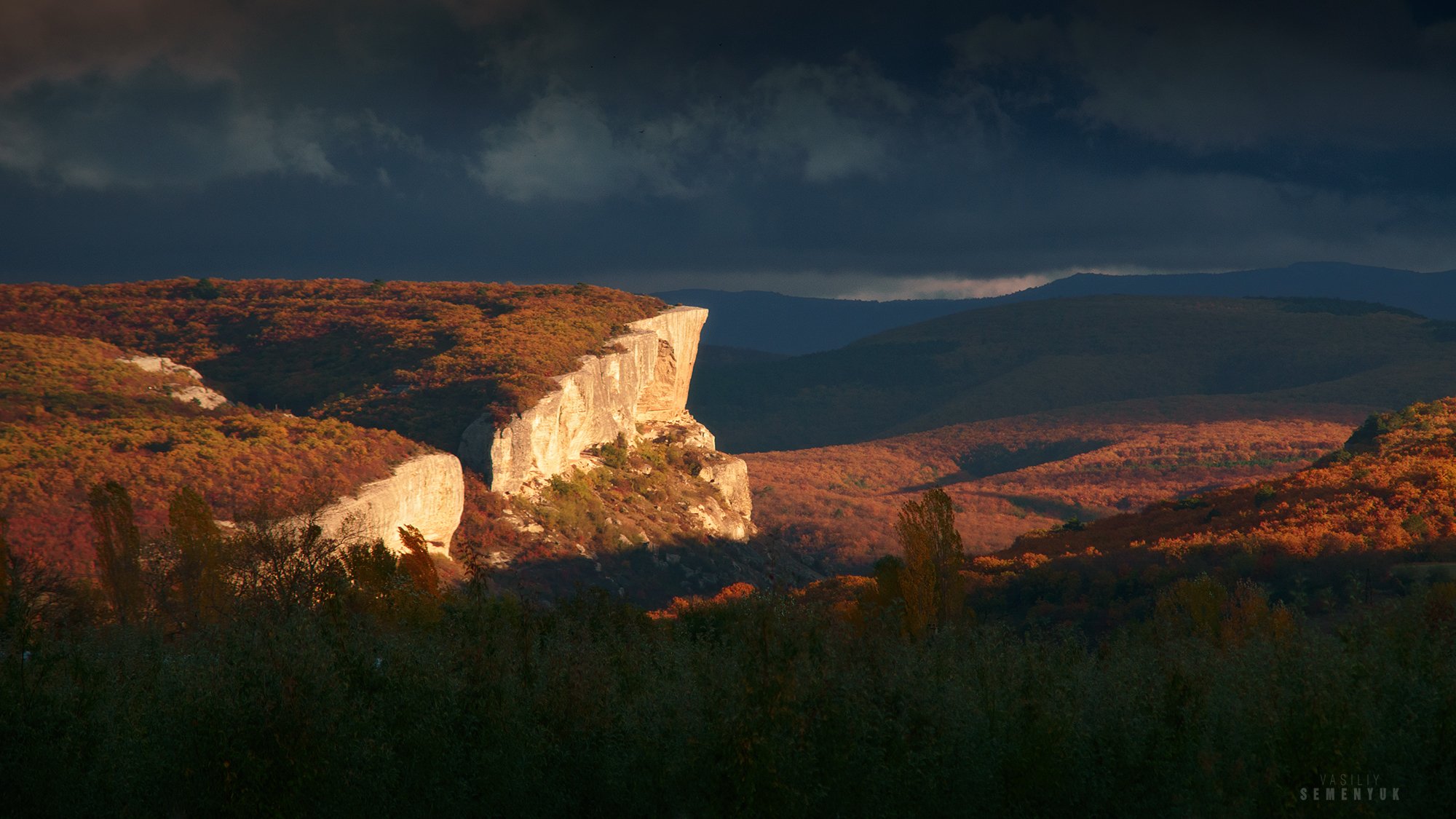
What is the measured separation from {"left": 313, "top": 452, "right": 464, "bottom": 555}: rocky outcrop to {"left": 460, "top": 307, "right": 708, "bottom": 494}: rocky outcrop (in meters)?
5.13

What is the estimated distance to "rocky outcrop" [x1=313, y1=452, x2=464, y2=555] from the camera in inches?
1800

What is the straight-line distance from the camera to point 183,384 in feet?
214

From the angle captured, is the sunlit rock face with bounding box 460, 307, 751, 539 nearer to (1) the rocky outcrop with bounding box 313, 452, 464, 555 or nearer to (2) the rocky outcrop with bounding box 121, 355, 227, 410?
(1) the rocky outcrop with bounding box 313, 452, 464, 555

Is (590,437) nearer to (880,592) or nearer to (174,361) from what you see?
(174,361)

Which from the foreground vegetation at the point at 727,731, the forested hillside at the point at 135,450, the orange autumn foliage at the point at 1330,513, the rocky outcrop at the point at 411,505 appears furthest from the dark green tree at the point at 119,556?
the orange autumn foliage at the point at 1330,513

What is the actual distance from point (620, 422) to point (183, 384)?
2964 centimetres

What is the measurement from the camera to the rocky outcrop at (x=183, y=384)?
207 ft

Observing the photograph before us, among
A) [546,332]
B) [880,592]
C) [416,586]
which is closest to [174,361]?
[546,332]

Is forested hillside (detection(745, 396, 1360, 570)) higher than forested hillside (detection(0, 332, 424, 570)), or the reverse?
forested hillside (detection(0, 332, 424, 570))

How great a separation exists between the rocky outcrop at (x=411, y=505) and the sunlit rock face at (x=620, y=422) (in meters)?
5.17

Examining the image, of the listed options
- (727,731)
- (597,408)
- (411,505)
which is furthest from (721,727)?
(597,408)

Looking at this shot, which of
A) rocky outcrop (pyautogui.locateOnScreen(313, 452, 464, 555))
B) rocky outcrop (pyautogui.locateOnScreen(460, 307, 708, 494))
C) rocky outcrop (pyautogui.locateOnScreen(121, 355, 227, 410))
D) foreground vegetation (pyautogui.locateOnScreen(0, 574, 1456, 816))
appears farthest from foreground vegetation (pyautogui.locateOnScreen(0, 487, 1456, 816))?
rocky outcrop (pyautogui.locateOnScreen(121, 355, 227, 410))

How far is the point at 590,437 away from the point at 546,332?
12.5 meters

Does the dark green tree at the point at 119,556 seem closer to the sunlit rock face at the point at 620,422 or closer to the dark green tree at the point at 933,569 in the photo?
the dark green tree at the point at 933,569
